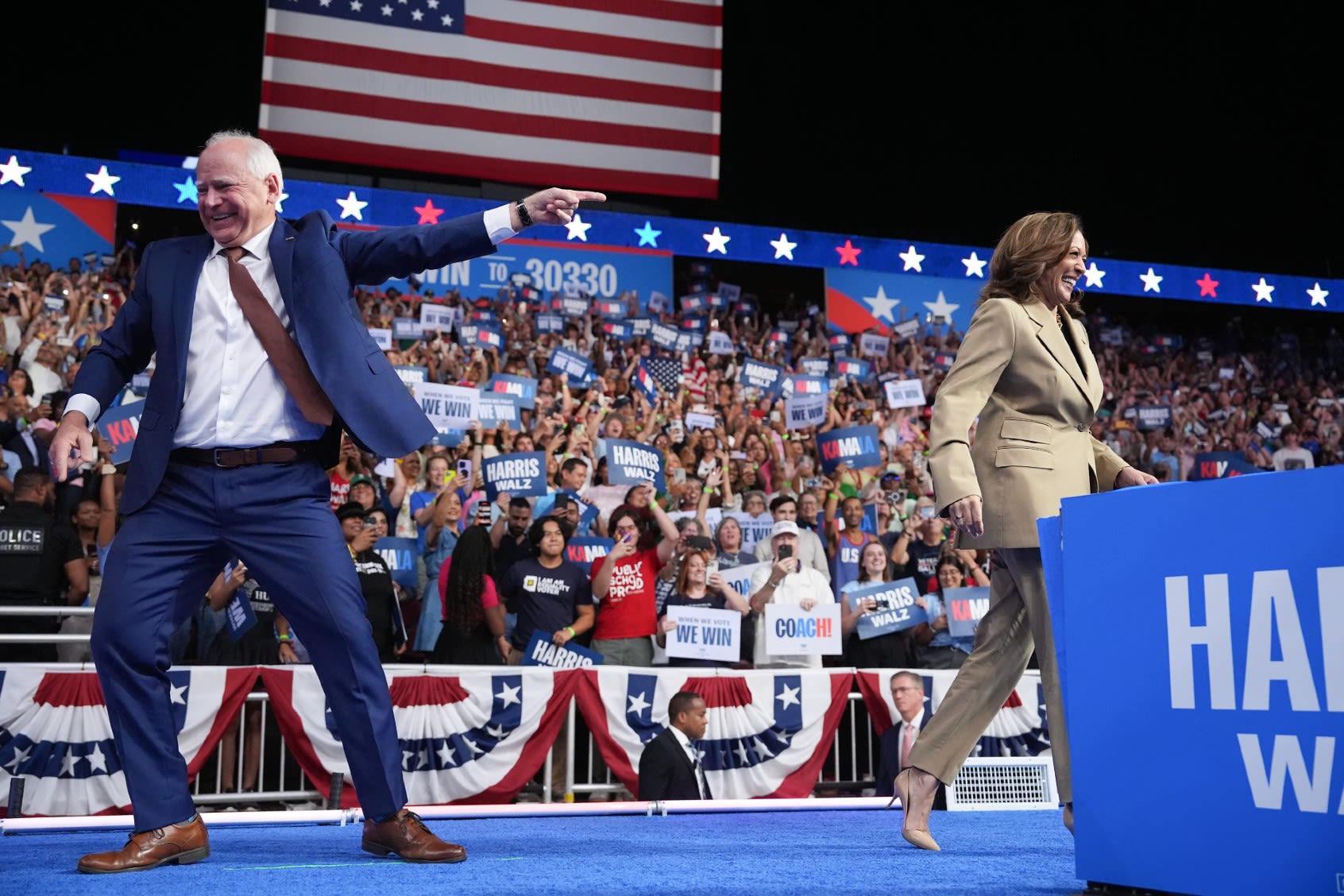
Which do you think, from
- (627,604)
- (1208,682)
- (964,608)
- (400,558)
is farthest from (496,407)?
(1208,682)

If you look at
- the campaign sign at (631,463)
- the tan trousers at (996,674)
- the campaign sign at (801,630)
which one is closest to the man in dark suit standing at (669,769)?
the campaign sign at (801,630)

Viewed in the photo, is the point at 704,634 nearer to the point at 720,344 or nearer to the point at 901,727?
the point at 901,727

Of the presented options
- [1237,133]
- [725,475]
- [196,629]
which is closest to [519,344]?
[725,475]

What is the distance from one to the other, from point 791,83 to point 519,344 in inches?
393

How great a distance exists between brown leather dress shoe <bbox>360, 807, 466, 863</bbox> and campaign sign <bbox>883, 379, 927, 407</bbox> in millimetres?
7994

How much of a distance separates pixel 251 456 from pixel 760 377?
341 inches

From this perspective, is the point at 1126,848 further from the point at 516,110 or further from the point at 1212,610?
the point at 516,110

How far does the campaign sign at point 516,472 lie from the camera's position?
302 inches

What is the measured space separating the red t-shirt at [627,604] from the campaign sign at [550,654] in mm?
356

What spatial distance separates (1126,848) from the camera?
2.25 metres

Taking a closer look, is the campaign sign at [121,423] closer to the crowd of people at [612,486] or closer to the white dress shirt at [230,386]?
the crowd of people at [612,486]

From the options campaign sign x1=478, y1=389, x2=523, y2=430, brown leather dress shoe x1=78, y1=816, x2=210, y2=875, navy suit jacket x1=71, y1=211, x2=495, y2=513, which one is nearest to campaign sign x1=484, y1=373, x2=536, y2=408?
campaign sign x1=478, y1=389, x2=523, y2=430

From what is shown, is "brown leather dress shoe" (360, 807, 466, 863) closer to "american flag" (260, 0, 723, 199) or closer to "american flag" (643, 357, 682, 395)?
"american flag" (643, 357, 682, 395)

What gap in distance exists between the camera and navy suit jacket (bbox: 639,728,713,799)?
565 cm
